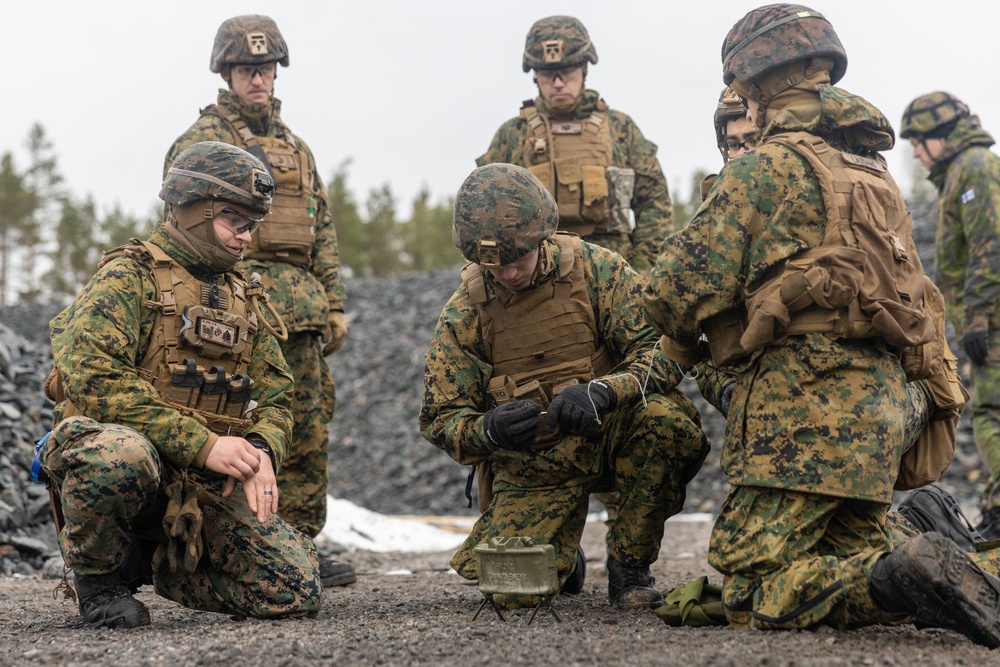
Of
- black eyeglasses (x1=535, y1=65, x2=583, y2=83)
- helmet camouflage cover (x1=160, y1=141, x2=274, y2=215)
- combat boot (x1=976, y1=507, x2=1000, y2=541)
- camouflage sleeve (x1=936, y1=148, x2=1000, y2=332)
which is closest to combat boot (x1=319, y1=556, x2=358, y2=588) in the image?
helmet camouflage cover (x1=160, y1=141, x2=274, y2=215)

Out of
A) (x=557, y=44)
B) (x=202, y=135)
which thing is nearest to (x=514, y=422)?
(x=202, y=135)

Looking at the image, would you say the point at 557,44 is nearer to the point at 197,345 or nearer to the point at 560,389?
the point at 560,389

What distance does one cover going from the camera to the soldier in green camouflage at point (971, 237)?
8.11 m

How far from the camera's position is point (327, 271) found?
282 inches

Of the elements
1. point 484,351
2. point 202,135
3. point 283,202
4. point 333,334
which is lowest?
point 484,351

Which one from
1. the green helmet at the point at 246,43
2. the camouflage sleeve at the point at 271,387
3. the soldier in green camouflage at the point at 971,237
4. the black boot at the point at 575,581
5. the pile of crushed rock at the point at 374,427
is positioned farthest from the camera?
the pile of crushed rock at the point at 374,427

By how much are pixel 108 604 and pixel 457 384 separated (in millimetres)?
1855

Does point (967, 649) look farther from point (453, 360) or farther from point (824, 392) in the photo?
point (453, 360)

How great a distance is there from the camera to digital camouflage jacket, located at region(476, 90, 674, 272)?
748 centimetres

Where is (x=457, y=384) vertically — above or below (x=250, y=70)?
below

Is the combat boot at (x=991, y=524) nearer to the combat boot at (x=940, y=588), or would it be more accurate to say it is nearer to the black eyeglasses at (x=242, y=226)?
the combat boot at (x=940, y=588)

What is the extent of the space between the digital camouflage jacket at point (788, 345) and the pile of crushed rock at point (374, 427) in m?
5.36

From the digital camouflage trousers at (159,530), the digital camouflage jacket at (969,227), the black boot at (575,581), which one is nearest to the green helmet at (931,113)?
the digital camouflage jacket at (969,227)

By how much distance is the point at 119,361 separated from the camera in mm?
4855
